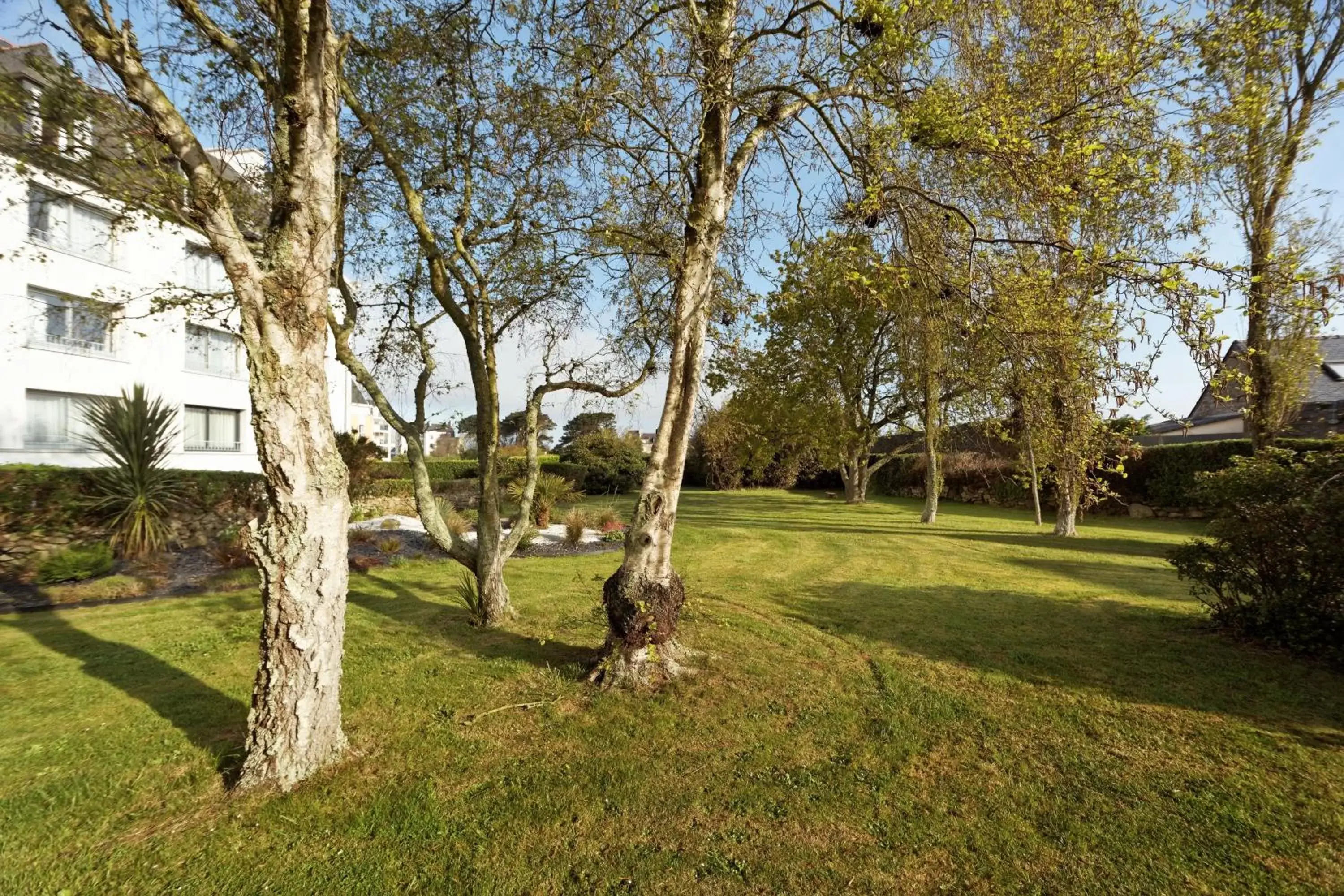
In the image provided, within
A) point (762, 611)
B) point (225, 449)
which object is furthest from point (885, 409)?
point (225, 449)

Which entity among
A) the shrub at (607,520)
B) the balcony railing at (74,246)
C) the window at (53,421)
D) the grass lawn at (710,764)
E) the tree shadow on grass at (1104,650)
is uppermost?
the balcony railing at (74,246)

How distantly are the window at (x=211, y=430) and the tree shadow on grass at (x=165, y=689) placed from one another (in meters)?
16.0

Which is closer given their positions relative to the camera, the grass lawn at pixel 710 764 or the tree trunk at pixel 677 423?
the grass lawn at pixel 710 764

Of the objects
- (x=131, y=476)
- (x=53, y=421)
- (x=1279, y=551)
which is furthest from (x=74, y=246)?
(x=1279, y=551)

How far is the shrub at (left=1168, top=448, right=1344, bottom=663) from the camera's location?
523 centimetres

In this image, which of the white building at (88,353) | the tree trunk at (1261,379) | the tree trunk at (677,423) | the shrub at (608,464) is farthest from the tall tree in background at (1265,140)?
the shrub at (608,464)

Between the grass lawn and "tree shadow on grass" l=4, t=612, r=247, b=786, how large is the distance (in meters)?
0.03

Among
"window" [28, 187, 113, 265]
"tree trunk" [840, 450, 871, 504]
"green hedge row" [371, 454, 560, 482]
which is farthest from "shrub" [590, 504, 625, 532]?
"window" [28, 187, 113, 265]

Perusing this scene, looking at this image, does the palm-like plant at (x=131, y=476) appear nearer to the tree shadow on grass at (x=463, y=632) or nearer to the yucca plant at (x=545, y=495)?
the tree shadow on grass at (x=463, y=632)

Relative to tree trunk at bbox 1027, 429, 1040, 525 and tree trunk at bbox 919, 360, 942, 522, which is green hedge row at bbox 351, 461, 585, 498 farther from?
tree trunk at bbox 919, 360, 942, 522

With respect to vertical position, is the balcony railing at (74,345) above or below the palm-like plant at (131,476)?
above

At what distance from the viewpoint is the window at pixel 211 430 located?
2011cm

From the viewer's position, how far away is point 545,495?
620 inches

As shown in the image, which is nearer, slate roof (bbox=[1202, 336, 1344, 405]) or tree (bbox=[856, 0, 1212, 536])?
tree (bbox=[856, 0, 1212, 536])
